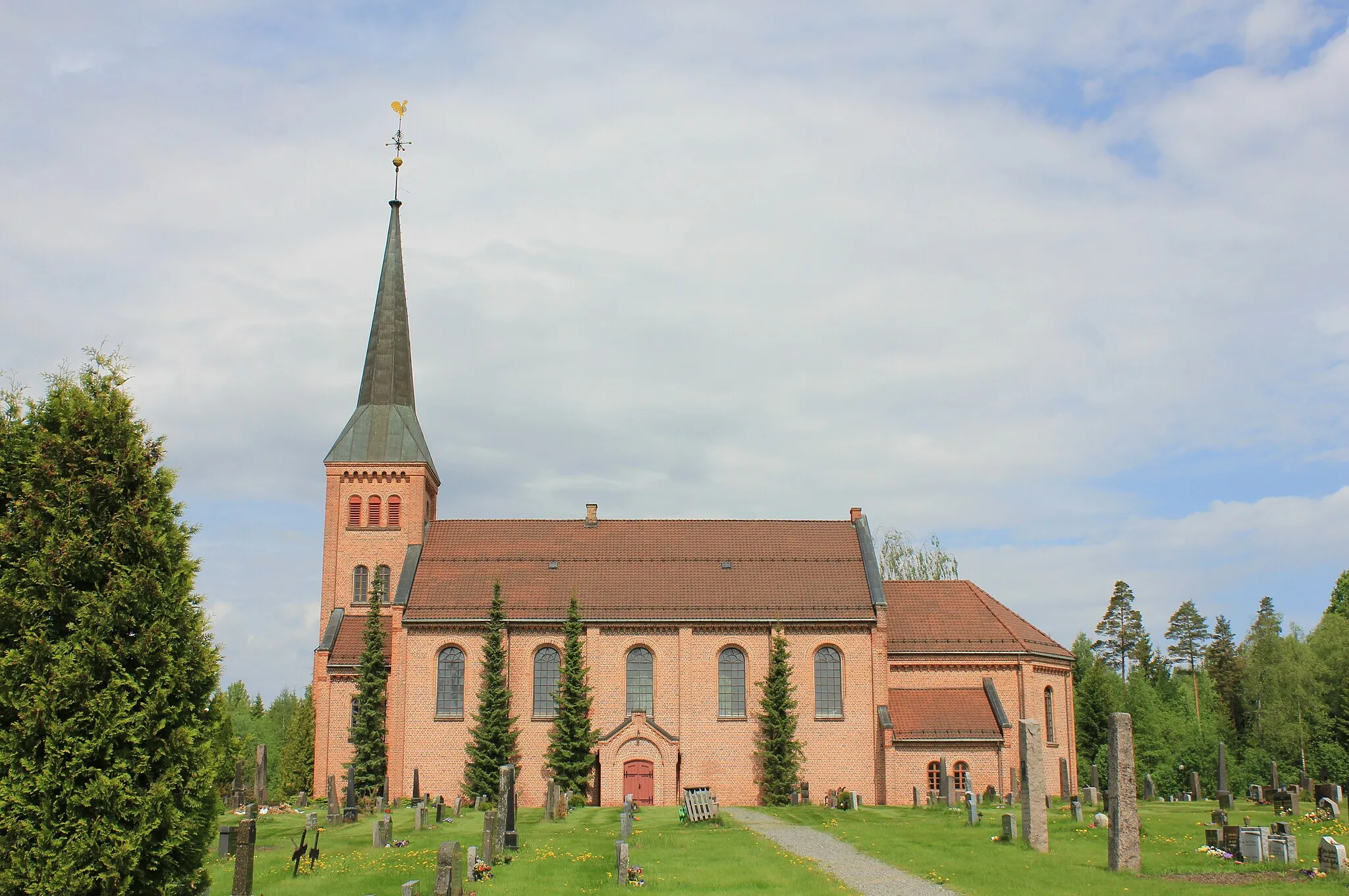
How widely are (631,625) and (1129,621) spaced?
63.4 m

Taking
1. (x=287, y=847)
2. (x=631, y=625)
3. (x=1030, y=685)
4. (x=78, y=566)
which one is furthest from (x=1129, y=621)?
(x=78, y=566)

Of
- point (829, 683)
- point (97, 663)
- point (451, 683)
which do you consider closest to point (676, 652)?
point (829, 683)

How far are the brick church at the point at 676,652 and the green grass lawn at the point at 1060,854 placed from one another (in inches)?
275

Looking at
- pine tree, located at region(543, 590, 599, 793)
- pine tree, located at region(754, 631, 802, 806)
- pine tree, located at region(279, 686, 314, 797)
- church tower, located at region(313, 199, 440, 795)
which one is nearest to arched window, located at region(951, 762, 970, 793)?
pine tree, located at region(754, 631, 802, 806)

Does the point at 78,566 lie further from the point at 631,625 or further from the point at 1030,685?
the point at 1030,685

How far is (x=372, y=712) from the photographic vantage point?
145 feet

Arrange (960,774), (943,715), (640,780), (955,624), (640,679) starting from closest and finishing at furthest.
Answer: (640,780)
(960,774)
(943,715)
(640,679)
(955,624)

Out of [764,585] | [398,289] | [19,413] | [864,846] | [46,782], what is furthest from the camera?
[398,289]

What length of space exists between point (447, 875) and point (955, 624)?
32647mm

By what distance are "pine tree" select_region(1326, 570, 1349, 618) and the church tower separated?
6535 centimetres

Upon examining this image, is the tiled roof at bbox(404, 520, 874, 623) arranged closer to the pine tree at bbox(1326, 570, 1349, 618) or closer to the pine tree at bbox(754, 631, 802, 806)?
the pine tree at bbox(754, 631, 802, 806)

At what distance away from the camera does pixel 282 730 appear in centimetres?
9500

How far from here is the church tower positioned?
150ft

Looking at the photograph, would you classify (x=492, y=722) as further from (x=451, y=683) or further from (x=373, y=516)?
(x=373, y=516)
